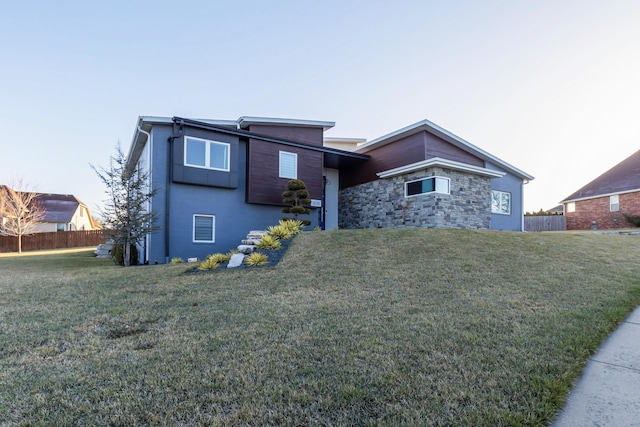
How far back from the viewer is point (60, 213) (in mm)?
30703

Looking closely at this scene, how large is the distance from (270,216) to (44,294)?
830 cm

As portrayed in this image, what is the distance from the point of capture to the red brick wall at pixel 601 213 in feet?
68.8

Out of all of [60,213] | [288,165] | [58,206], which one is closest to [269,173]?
[288,165]

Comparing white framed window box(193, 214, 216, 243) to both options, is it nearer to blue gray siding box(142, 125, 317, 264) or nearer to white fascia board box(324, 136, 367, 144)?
blue gray siding box(142, 125, 317, 264)

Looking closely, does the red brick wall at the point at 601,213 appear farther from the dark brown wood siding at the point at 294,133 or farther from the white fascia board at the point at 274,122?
the dark brown wood siding at the point at 294,133

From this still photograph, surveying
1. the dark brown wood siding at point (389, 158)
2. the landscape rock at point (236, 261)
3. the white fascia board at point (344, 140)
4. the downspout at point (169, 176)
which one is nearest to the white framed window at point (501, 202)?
the dark brown wood siding at point (389, 158)

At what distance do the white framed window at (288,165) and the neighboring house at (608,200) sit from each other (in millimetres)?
21360

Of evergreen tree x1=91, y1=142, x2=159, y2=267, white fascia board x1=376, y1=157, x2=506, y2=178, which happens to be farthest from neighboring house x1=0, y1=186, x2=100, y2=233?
white fascia board x1=376, y1=157, x2=506, y2=178

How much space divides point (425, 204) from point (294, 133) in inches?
252

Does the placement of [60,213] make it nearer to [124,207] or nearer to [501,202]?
[124,207]

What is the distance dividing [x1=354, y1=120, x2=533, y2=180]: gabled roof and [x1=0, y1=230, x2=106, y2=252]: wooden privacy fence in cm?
2039

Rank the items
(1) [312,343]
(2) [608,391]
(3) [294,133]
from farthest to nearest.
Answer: (3) [294,133] < (1) [312,343] < (2) [608,391]

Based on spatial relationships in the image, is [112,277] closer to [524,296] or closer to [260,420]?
[260,420]

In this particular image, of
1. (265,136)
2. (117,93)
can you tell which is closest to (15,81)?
(117,93)
